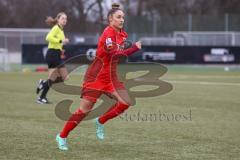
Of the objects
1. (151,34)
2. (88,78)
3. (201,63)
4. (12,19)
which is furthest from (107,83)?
(12,19)

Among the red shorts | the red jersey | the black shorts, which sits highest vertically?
the red jersey

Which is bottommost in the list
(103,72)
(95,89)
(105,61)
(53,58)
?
(53,58)

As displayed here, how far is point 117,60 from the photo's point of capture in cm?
809

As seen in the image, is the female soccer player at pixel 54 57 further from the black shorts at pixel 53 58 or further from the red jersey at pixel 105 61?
the red jersey at pixel 105 61

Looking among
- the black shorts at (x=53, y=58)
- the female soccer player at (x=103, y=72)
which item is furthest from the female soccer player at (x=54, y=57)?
the female soccer player at (x=103, y=72)

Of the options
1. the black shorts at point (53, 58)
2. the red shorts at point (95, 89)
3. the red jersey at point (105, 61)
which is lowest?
the black shorts at point (53, 58)

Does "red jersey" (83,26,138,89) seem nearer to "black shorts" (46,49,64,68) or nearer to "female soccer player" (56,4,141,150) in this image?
"female soccer player" (56,4,141,150)

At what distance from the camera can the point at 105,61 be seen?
7969mm

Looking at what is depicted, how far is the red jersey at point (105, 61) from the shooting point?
25.7 ft

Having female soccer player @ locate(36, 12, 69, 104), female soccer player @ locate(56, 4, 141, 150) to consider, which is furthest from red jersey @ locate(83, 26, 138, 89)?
female soccer player @ locate(36, 12, 69, 104)

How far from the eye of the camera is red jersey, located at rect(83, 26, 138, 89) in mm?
7828

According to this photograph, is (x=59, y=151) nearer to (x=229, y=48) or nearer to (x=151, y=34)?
(x=229, y=48)

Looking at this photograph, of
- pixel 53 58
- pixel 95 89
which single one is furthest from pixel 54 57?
pixel 95 89

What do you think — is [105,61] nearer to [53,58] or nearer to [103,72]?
[103,72]
